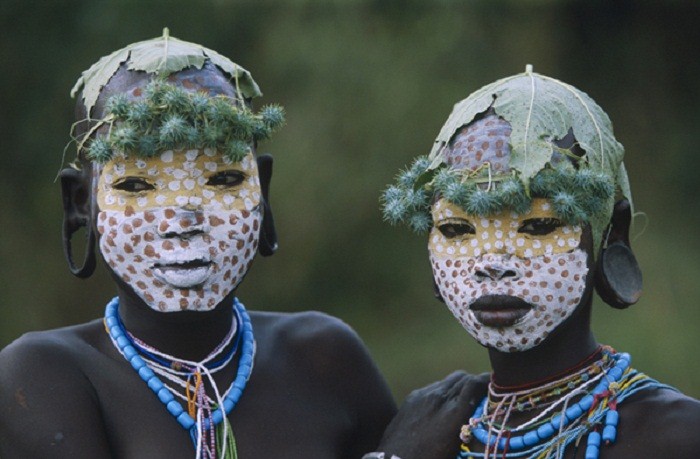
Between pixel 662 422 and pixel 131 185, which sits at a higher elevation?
pixel 131 185

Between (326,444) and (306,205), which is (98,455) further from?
(306,205)

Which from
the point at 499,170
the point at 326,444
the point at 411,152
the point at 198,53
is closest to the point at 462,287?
the point at 499,170

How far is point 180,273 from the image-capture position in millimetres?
5324

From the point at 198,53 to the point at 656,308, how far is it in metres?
5.70

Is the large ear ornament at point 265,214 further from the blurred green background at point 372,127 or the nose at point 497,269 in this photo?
the blurred green background at point 372,127

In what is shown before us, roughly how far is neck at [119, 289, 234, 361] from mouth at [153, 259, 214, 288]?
17 cm

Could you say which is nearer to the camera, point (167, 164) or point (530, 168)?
point (530, 168)

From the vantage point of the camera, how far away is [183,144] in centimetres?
534

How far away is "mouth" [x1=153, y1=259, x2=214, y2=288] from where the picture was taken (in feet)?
17.5

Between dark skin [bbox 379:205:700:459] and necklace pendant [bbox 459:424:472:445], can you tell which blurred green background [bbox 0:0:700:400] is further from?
necklace pendant [bbox 459:424:472:445]

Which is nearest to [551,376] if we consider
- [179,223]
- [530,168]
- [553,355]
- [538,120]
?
[553,355]

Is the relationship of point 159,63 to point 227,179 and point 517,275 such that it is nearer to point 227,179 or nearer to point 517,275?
point 227,179

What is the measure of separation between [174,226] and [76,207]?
1.82ft

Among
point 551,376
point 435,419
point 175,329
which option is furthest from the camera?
point 175,329
